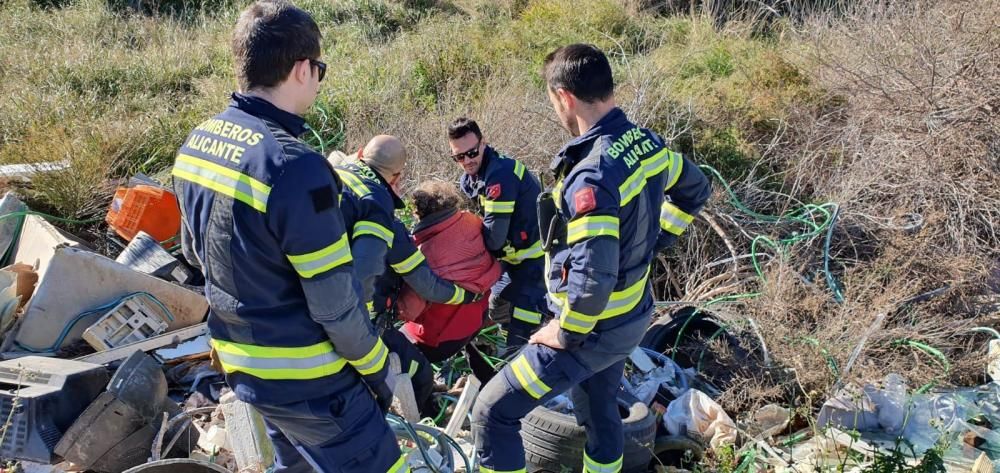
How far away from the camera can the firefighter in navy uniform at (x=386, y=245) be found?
11.4 feet

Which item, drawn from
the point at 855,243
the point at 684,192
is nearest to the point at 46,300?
the point at 684,192

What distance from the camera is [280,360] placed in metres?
2.26

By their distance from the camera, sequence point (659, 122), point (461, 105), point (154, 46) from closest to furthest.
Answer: point (659, 122) → point (461, 105) → point (154, 46)

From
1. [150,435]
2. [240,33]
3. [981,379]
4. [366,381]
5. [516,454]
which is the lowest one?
[981,379]

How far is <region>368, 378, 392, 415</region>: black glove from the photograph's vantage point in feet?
8.19

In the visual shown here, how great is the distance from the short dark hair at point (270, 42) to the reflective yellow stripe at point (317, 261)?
1.65 feet

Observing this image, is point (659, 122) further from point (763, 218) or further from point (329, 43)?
point (329, 43)

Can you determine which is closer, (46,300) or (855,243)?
(46,300)

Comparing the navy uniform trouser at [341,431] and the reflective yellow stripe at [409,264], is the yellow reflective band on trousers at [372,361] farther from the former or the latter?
the reflective yellow stripe at [409,264]

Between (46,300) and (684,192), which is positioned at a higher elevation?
(684,192)

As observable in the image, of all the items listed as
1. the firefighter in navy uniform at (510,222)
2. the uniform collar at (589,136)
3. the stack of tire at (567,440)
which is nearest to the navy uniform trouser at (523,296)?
the firefighter in navy uniform at (510,222)

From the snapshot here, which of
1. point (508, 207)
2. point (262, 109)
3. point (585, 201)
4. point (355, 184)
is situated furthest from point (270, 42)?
point (508, 207)

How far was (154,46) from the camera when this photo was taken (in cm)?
1026

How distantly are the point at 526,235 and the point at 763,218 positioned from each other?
2323 millimetres
